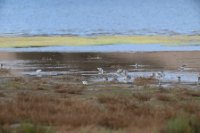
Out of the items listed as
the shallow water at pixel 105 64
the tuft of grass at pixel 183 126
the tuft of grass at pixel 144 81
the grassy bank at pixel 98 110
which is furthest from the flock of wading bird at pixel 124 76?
the tuft of grass at pixel 183 126

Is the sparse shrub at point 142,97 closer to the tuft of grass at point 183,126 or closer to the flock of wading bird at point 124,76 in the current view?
the flock of wading bird at point 124,76

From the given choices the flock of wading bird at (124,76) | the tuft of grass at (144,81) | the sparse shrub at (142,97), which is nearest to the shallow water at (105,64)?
the flock of wading bird at (124,76)

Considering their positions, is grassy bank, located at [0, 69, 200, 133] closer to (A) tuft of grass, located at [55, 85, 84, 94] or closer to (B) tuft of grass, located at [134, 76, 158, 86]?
(A) tuft of grass, located at [55, 85, 84, 94]

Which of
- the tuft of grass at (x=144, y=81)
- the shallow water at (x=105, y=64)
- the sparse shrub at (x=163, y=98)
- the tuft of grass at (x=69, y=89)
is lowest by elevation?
the sparse shrub at (x=163, y=98)

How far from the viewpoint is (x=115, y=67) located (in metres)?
36.7

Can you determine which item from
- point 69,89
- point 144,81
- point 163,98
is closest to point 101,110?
point 163,98

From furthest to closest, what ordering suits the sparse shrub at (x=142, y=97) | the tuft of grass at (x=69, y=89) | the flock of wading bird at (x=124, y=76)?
the flock of wading bird at (x=124, y=76)
the tuft of grass at (x=69, y=89)
the sparse shrub at (x=142, y=97)

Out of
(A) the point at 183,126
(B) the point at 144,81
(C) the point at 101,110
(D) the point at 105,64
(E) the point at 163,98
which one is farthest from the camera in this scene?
(D) the point at 105,64

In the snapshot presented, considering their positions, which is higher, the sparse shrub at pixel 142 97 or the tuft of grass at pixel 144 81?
the tuft of grass at pixel 144 81

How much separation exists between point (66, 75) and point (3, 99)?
11319 mm

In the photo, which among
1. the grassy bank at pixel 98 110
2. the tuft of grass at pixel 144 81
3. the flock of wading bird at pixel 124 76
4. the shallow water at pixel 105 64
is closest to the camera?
the grassy bank at pixel 98 110

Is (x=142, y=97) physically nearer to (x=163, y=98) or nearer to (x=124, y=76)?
(x=163, y=98)

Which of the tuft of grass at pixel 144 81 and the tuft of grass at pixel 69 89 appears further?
the tuft of grass at pixel 144 81

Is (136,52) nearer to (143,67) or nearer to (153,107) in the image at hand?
(143,67)
